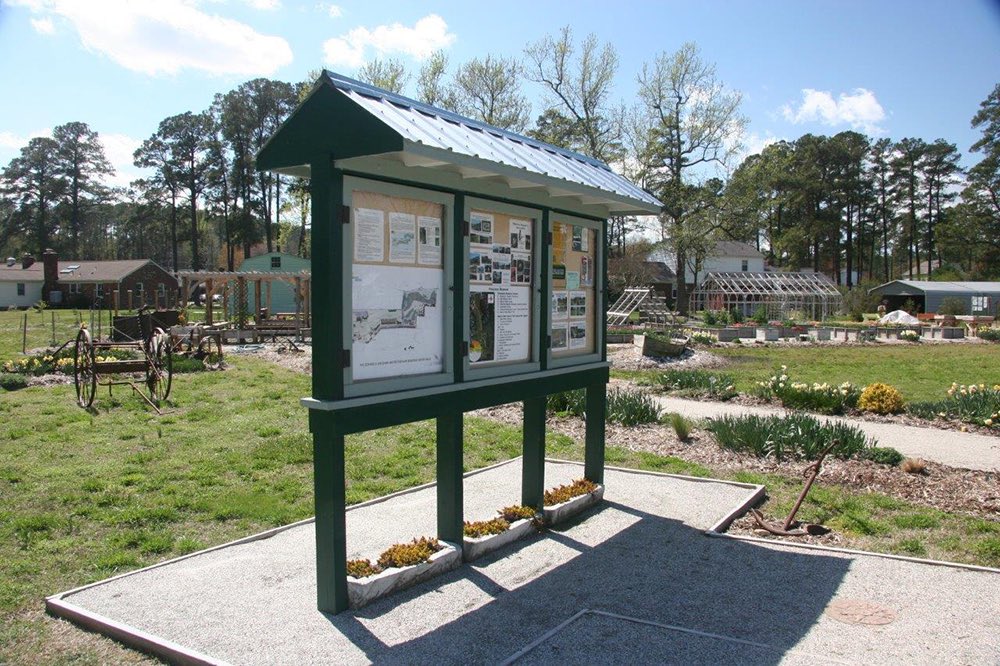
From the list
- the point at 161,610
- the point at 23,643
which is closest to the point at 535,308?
the point at 161,610

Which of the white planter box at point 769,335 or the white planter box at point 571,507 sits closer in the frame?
the white planter box at point 571,507

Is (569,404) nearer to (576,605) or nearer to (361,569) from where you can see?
(576,605)

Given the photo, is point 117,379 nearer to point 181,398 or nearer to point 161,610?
point 181,398

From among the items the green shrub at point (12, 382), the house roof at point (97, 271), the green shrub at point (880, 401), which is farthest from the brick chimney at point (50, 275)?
the green shrub at point (880, 401)

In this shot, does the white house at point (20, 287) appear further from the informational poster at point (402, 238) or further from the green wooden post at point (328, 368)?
the green wooden post at point (328, 368)

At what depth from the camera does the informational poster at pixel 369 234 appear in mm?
4531

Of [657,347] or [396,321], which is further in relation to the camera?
[657,347]

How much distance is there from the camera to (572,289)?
266 inches

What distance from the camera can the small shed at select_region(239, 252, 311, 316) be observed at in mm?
40219

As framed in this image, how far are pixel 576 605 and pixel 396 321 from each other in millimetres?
Result: 2093

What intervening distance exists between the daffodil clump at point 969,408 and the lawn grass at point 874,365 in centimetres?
224

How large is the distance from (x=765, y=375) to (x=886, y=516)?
11.3 m

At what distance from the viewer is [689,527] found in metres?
6.39

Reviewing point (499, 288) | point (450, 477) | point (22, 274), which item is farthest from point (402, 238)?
point (22, 274)
